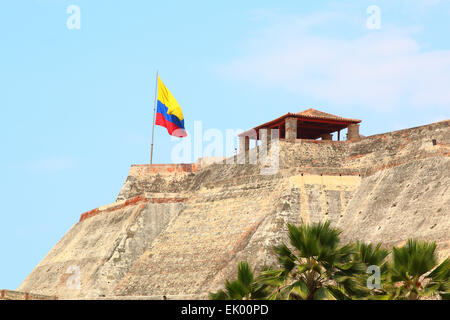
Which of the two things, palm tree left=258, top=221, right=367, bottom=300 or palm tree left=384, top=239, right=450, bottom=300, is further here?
palm tree left=258, top=221, right=367, bottom=300

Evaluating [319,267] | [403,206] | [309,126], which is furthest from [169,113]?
[319,267]

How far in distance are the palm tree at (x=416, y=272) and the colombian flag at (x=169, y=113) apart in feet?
104

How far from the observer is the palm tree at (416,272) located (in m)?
20.5

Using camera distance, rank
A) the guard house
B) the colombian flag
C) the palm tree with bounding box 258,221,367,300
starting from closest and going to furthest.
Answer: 1. the palm tree with bounding box 258,221,367,300
2. the guard house
3. the colombian flag

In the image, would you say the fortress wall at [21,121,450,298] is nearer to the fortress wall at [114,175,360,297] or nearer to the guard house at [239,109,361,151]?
the fortress wall at [114,175,360,297]

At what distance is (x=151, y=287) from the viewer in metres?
38.2

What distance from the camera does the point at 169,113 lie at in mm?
51812

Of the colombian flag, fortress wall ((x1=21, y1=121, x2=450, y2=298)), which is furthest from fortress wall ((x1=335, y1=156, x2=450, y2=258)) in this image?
the colombian flag

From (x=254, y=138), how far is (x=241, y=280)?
27503mm

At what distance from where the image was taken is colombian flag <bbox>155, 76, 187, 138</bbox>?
51.7 m

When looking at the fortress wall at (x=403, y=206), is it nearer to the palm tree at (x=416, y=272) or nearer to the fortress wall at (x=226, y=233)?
the fortress wall at (x=226, y=233)

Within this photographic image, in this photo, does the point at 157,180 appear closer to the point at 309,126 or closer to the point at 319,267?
the point at 309,126

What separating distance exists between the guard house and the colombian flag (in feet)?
15.4
